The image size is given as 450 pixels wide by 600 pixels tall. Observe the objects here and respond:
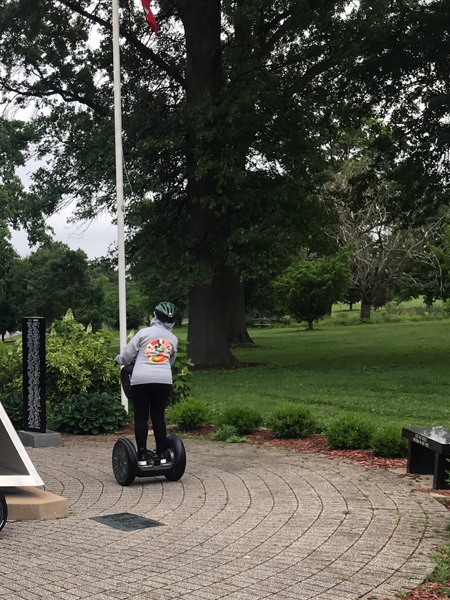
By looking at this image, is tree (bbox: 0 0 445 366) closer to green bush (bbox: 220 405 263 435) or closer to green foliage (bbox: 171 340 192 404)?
green foliage (bbox: 171 340 192 404)

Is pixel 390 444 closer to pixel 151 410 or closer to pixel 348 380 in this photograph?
pixel 151 410

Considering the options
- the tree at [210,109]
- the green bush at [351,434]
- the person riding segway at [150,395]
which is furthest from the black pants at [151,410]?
the tree at [210,109]

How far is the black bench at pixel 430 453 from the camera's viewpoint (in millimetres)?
8009

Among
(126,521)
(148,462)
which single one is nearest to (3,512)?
(126,521)

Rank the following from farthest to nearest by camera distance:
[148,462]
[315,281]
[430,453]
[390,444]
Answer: [315,281] < [390,444] < [430,453] < [148,462]

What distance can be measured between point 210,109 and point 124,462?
50.4 ft

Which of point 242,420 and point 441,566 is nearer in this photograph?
point 441,566

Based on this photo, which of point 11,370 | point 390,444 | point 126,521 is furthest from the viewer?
point 11,370

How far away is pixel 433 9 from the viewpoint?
23875 mm

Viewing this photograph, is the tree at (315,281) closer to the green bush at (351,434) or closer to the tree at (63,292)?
the tree at (63,292)

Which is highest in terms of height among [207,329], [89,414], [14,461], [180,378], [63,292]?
[63,292]

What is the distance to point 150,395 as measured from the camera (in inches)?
336

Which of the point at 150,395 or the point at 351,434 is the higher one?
the point at 150,395

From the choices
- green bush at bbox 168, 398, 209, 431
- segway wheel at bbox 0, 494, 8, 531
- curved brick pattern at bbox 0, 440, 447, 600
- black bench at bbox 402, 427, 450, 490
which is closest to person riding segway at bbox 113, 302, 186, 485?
curved brick pattern at bbox 0, 440, 447, 600
